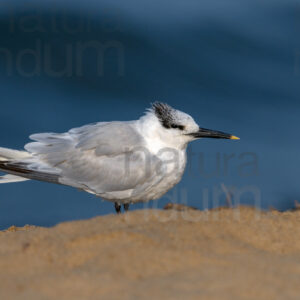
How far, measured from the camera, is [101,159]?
521cm

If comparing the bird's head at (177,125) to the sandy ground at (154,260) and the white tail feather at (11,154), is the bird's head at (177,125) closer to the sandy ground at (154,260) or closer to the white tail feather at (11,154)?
the white tail feather at (11,154)

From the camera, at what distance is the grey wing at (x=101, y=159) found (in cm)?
509

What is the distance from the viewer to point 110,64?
10188 millimetres

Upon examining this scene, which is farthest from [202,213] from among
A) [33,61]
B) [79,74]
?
[33,61]

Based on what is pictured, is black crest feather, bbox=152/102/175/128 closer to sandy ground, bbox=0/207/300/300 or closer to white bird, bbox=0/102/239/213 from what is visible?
white bird, bbox=0/102/239/213

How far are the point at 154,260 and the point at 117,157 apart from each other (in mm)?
2493

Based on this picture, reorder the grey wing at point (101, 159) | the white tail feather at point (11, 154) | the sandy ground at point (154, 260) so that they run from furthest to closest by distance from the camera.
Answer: the white tail feather at point (11, 154), the grey wing at point (101, 159), the sandy ground at point (154, 260)

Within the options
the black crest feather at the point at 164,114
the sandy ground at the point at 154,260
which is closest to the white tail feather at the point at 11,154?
the black crest feather at the point at 164,114

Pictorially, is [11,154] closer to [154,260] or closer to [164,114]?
[164,114]

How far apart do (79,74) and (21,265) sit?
7607mm

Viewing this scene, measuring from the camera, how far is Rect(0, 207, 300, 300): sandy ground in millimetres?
2414

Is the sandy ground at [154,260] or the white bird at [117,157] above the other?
the white bird at [117,157]

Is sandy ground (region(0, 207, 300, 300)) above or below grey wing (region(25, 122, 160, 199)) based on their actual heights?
below

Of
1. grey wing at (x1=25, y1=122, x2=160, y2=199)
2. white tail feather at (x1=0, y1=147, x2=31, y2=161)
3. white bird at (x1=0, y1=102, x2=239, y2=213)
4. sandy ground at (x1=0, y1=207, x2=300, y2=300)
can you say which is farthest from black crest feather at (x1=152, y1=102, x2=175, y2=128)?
sandy ground at (x1=0, y1=207, x2=300, y2=300)
